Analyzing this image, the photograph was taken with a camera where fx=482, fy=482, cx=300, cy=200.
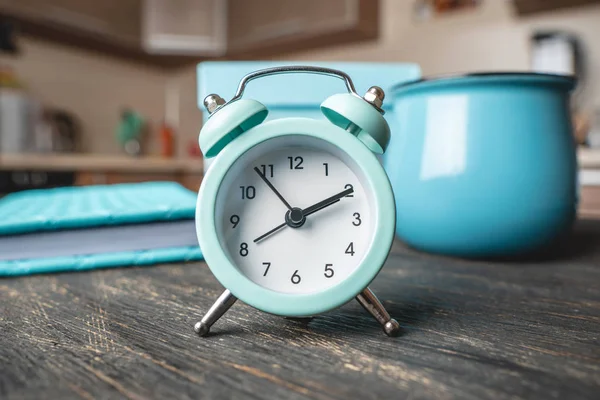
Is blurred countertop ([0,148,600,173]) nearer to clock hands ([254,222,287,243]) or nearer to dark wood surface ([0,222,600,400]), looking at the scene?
dark wood surface ([0,222,600,400])

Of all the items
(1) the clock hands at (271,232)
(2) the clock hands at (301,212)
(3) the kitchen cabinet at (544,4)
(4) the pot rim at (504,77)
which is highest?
(3) the kitchen cabinet at (544,4)

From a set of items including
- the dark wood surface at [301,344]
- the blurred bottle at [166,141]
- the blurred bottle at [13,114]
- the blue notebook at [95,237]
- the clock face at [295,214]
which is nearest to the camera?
the dark wood surface at [301,344]

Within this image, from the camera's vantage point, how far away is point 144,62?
365 centimetres

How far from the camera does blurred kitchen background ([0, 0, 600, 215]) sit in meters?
2.35

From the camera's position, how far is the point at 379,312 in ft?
1.21

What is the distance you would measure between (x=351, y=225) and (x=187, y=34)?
10.5 ft

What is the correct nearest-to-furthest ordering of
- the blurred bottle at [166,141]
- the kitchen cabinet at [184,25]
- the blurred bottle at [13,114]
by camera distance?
the blurred bottle at [13,114] < the kitchen cabinet at [184,25] < the blurred bottle at [166,141]

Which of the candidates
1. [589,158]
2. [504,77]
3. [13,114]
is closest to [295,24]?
[13,114]

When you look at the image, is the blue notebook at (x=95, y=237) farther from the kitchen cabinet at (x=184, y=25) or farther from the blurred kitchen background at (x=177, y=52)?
the kitchen cabinet at (x=184, y=25)

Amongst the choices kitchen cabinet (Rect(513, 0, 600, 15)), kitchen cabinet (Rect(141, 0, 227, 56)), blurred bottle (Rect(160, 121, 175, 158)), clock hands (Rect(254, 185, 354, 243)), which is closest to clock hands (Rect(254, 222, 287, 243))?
clock hands (Rect(254, 185, 354, 243))

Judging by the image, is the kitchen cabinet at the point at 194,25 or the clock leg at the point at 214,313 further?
the kitchen cabinet at the point at 194,25

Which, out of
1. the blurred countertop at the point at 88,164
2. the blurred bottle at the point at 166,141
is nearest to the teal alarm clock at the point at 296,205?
the blurred countertop at the point at 88,164

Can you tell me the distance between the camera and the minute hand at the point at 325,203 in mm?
400

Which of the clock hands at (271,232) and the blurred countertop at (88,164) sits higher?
the clock hands at (271,232)
